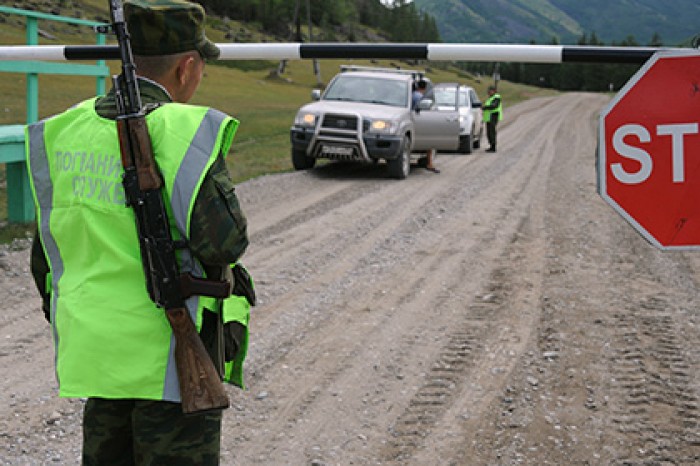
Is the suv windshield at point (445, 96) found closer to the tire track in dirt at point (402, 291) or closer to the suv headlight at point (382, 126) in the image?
the suv headlight at point (382, 126)

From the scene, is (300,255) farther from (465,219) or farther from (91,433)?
(91,433)

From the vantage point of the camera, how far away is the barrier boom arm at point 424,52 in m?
3.63

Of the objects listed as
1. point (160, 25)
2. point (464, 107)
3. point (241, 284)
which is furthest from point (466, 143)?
point (160, 25)

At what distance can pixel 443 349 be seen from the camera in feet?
19.5

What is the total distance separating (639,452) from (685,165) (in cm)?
190

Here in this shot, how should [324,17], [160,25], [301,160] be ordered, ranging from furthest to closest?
[324,17]
[301,160]
[160,25]

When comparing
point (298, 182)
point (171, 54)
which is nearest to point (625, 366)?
point (171, 54)

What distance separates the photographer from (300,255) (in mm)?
8867

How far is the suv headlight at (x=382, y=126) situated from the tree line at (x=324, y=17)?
62.3 meters

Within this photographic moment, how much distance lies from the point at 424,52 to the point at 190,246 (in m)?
1.96

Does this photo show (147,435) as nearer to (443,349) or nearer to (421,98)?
(443,349)

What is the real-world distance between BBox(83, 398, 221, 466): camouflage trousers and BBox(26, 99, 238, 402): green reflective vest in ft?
0.24

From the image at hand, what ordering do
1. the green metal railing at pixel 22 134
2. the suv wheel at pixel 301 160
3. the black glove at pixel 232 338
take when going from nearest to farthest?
1. the black glove at pixel 232 338
2. the green metal railing at pixel 22 134
3. the suv wheel at pixel 301 160

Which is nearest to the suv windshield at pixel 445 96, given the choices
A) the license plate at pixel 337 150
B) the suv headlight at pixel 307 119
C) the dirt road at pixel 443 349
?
the suv headlight at pixel 307 119
